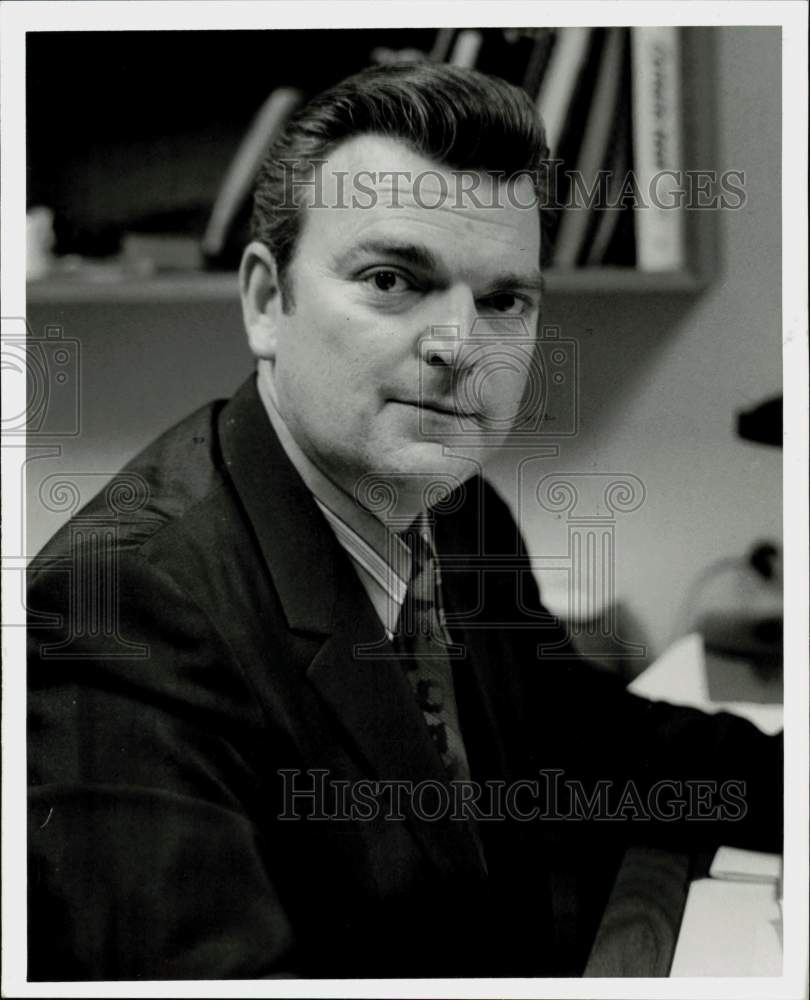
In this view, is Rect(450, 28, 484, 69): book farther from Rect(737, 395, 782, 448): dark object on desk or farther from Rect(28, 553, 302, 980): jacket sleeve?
Rect(28, 553, 302, 980): jacket sleeve

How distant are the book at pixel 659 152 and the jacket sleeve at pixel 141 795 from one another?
0.55 m

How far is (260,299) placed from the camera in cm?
116

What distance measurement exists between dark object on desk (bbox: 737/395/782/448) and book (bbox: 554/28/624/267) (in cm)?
22

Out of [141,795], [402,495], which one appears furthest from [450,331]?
[141,795]

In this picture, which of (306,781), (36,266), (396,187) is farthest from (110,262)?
(306,781)

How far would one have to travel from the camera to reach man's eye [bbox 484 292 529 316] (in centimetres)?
115

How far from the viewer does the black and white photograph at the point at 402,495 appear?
1142 millimetres

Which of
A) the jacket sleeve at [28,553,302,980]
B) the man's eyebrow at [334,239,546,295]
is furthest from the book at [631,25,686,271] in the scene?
the jacket sleeve at [28,553,302,980]

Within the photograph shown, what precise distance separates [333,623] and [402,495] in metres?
0.13

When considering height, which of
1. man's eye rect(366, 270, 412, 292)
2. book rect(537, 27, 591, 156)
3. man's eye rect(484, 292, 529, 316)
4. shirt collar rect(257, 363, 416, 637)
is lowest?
shirt collar rect(257, 363, 416, 637)

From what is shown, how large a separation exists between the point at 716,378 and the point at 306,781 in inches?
21.2

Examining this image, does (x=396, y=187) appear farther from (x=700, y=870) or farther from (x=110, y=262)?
(x=700, y=870)

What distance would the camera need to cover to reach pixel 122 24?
118 cm

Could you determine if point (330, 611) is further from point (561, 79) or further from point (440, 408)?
point (561, 79)
